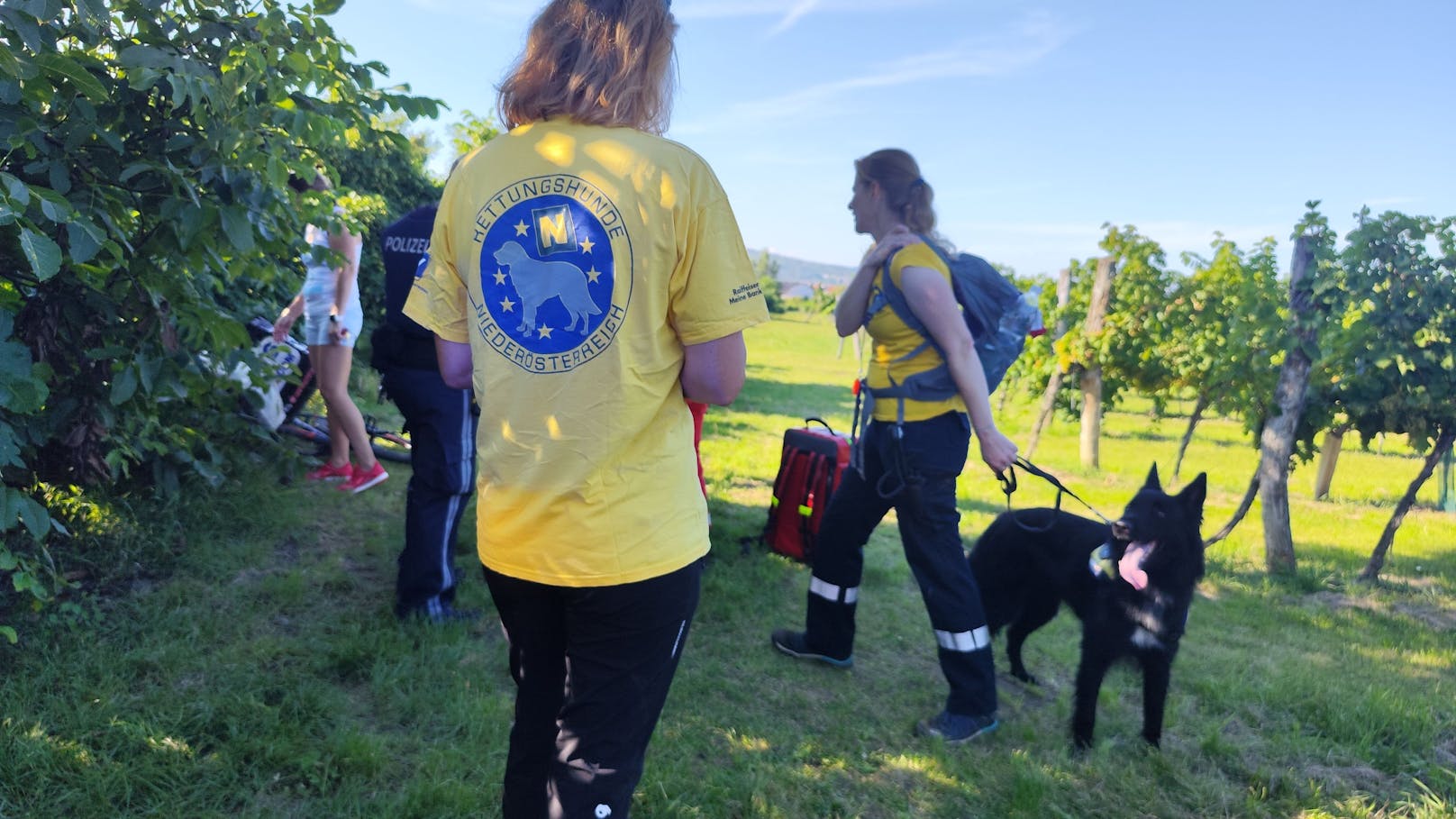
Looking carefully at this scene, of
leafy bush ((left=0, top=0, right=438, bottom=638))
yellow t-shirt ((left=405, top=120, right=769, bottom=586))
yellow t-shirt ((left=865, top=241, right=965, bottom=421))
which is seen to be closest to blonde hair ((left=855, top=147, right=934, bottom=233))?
yellow t-shirt ((left=865, top=241, right=965, bottom=421))

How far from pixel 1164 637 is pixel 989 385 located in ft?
3.59

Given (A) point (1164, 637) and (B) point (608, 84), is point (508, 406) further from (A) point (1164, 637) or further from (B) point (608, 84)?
(A) point (1164, 637)

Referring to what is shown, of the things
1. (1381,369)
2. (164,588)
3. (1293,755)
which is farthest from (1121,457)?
(164,588)

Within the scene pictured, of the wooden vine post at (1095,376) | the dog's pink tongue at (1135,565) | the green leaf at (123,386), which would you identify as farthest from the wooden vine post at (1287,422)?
the green leaf at (123,386)

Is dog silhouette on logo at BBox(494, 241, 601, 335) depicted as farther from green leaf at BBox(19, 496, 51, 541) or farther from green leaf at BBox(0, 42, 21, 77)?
green leaf at BBox(19, 496, 51, 541)

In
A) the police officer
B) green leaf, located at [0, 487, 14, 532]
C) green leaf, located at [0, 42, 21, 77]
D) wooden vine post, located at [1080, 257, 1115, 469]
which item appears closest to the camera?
green leaf, located at [0, 42, 21, 77]

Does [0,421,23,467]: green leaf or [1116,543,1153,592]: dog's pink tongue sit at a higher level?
[0,421,23,467]: green leaf

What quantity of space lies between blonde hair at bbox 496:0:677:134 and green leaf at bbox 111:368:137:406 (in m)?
1.87

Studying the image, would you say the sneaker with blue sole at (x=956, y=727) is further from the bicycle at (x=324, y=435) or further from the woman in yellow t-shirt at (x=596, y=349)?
the bicycle at (x=324, y=435)

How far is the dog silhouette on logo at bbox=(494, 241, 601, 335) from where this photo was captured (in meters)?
1.51

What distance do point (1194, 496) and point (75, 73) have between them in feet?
12.0

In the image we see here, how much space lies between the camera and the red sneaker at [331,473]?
206 inches

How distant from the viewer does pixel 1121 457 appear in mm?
12805

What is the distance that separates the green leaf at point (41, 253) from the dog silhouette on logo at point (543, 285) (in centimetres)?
111
